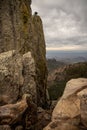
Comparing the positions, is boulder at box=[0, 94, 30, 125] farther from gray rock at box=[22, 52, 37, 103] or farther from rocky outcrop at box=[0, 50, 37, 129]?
gray rock at box=[22, 52, 37, 103]

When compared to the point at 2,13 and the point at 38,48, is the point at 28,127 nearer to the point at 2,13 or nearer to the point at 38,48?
the point at 2,13

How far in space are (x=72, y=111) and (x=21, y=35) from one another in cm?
2953

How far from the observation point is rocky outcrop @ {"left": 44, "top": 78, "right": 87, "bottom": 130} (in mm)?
27625

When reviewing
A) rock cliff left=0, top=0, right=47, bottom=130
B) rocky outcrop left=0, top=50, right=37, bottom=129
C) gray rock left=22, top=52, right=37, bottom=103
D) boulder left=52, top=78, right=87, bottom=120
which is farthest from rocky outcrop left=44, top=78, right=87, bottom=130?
gray rock left=22, top=52, right=37, bottom=103

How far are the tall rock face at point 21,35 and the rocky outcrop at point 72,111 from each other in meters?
20.9

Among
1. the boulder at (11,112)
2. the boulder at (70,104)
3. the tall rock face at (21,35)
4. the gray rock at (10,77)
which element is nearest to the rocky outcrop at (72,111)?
the boulder at (70,104)

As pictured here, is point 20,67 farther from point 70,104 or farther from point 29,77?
point 70,104

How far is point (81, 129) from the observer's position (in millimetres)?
28062

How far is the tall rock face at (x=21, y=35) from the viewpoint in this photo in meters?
54.3

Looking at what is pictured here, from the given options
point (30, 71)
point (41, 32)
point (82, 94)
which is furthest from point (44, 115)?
point (41, 32)

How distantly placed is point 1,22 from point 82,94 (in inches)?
1242

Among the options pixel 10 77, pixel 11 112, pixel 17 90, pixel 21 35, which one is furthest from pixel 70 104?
pixel 21 35

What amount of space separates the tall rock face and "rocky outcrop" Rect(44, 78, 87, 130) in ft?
68.4

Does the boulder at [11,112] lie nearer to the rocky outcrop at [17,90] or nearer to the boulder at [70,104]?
the rocky outcrop at [17,90]
